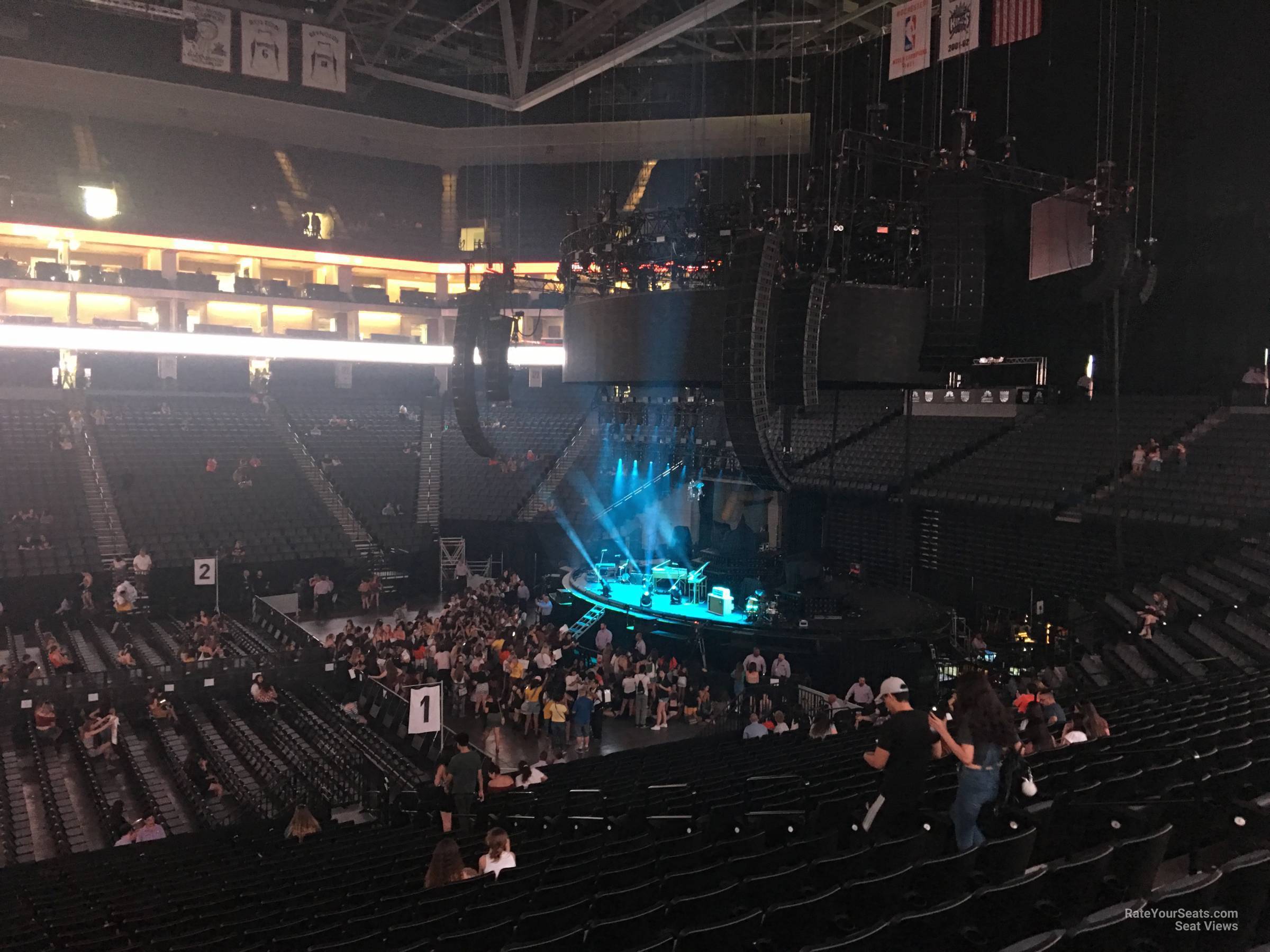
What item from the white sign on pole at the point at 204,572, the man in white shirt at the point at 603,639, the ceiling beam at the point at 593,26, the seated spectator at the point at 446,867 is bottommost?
the man in white shirt at the point at 603,639

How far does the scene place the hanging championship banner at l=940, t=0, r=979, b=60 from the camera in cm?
1576

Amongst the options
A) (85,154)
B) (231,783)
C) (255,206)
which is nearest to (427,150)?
(255,206)

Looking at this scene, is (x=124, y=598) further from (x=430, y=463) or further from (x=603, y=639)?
(x=430, y=463)

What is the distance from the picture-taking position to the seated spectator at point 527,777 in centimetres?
882

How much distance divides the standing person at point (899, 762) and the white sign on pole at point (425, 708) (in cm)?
637

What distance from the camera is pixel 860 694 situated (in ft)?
44.0

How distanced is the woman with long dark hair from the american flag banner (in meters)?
14.9

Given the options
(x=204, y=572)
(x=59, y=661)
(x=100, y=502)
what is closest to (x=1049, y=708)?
(x=59, y=661)

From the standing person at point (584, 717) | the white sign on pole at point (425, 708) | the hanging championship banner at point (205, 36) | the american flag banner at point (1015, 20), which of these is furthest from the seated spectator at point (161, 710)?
the american flag banner at point (1015, 20)

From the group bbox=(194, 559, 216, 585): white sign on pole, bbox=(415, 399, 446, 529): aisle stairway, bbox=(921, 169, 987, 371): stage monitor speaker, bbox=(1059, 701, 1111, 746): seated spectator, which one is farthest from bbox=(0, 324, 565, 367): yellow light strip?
bbox=(1059, 701, 1111, 746): seated spectator

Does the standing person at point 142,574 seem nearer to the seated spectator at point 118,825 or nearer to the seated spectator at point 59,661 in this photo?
the seated spectator at point 59,661

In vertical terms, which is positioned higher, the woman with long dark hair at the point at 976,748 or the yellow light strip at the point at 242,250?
the yellow light strip at the point at 242,250

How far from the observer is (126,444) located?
24.6 metres

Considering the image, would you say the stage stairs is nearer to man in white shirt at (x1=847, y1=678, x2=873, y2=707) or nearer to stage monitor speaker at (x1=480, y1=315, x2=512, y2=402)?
stage monitor speaker at (x1=480, y1=315, x2=512, y2=402)
